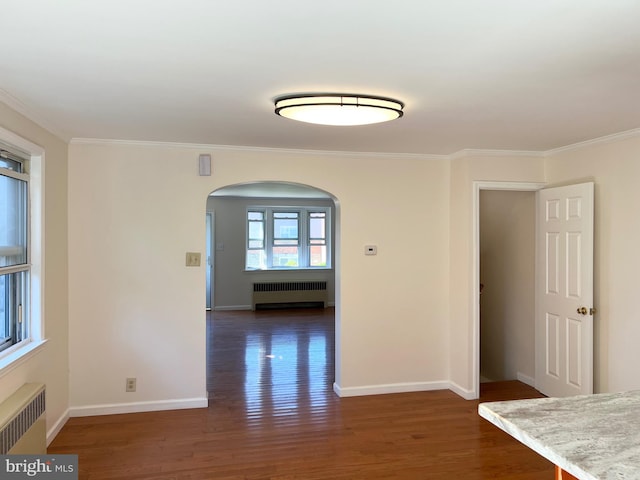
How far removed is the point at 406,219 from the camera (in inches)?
179

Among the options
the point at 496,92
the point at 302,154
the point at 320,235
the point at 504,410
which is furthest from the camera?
the point at 320,235

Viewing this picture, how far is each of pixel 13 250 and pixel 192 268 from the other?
4.57ft

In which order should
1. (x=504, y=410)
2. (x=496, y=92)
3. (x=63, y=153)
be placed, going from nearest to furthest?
(x=504, y=410) → (x=496, y=92) → (x=63, y=153)

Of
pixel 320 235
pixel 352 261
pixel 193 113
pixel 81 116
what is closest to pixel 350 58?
pixel 193 113

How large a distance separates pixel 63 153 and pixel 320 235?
6700 mm

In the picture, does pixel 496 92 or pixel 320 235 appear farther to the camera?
pixel 320 235

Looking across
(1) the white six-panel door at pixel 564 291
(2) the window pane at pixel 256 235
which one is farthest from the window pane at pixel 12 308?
(2) the window pane at pixel 256 235

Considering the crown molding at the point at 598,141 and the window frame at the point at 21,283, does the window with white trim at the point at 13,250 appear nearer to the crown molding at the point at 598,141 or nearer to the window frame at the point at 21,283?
the window frame at the point at 21,283

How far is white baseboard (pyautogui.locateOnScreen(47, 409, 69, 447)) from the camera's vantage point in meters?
3.40

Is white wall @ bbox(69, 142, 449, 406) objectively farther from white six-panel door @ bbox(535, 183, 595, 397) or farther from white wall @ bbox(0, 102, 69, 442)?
white six-panel door @ bbox(535, 183, 595, 397)

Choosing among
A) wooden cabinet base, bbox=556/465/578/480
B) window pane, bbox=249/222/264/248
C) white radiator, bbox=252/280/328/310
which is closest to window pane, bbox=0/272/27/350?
wooden cabinet base, bbox=556/465/578/480

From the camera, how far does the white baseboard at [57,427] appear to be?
340 cm

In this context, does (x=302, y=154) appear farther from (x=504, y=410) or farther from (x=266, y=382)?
(x=504, y=410)
